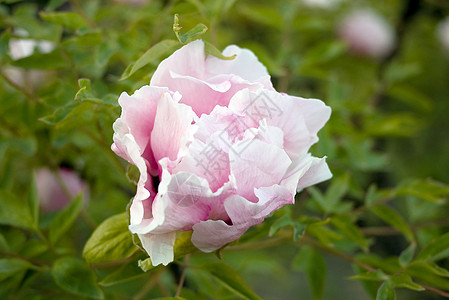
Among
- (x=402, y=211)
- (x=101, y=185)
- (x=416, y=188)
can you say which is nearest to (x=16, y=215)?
(x=101, y=185)

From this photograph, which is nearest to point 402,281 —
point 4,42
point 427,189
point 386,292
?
point 386,292

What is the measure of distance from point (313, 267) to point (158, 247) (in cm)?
20

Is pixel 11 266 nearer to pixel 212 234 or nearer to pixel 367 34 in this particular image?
pixel 212 234

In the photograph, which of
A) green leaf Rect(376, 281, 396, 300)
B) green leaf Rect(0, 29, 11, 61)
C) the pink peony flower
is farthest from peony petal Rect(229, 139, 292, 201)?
green leaf Rect(0, 29, 11, 61)

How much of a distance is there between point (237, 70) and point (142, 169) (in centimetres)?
9

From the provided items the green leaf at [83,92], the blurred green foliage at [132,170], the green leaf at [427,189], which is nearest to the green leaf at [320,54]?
the blurred green foliage at [132,170]

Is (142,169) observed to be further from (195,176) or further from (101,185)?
(101,185)

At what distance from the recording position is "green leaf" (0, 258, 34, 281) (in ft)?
0.91

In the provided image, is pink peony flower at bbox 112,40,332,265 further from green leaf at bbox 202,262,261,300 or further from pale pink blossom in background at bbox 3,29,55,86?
pale pink blossom in background at bbox 3,29,55,86

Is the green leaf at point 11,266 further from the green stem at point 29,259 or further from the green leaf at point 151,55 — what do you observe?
the green leaf at point 151,55

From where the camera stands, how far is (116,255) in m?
0.24

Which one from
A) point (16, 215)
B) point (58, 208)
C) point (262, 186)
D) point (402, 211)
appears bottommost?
point (402, 211)

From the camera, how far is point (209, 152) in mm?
199

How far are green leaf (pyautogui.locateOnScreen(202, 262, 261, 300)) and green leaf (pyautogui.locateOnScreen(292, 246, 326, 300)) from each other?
0.39 feet
